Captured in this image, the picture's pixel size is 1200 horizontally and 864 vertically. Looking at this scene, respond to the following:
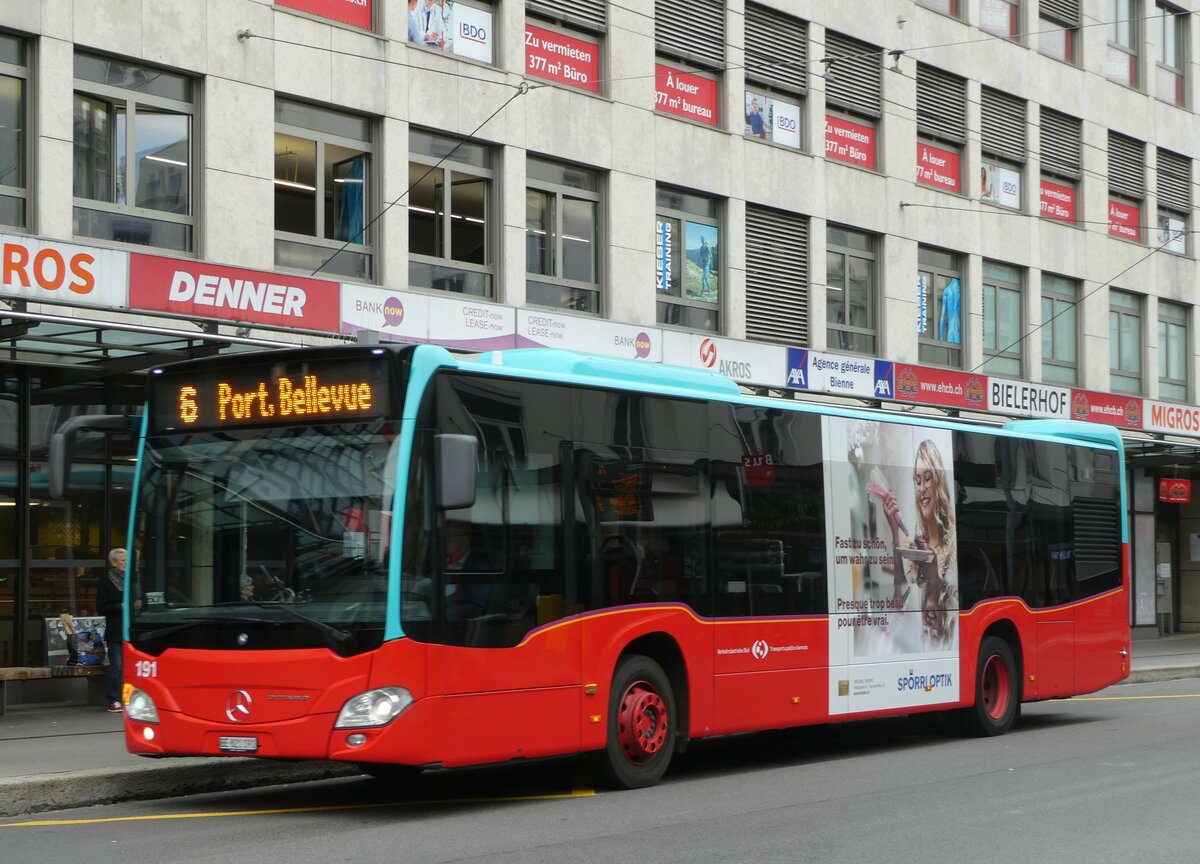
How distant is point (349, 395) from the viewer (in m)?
10.2

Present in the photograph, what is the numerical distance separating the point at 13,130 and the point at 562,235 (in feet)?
25.7

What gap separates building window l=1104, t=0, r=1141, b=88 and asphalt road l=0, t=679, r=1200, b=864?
22.4m

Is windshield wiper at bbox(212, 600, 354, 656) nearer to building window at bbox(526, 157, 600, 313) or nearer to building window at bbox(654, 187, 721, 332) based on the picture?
building window at bbox(526, 157, 600, 313)

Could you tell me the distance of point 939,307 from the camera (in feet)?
95.8

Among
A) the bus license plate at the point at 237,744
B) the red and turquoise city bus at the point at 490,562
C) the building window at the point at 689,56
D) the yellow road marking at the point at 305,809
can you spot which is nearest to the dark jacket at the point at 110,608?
the red and turquoise city bus at the point at 490,562

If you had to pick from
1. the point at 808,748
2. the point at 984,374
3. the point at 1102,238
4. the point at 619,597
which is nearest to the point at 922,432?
the point at 808,748

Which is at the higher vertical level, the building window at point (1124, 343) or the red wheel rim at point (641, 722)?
the building window at point (1124, 343)

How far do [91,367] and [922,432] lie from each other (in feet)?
29.0

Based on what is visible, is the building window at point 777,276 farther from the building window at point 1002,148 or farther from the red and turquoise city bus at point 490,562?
the red and turquoise city bus at point 490,562

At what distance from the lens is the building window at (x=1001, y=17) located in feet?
99.9

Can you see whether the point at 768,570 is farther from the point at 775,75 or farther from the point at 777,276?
the point at 775,75

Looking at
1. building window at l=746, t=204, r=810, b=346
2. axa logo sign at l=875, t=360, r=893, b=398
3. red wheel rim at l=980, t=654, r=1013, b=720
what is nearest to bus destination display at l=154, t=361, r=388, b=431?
red wheel rim at l=980, t=654, r=1013, b=720

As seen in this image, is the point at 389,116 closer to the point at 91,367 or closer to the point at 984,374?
the point at 91,367

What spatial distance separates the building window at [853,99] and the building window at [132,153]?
1195 centimetres
